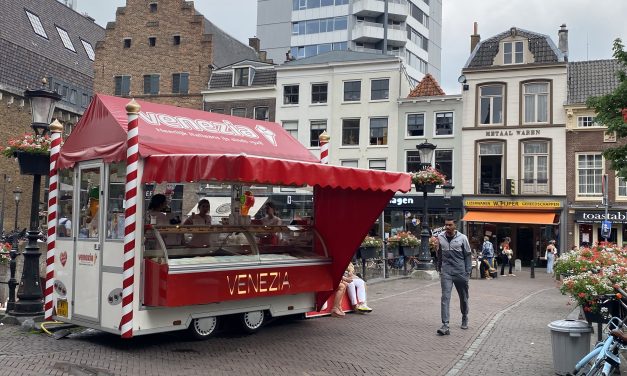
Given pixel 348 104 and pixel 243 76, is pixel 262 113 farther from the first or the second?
pixel 348 104

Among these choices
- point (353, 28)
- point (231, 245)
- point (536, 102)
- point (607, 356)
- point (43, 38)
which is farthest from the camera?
point (353, 28)

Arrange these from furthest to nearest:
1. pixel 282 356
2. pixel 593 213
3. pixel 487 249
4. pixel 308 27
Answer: pixel 308 27 < pixel 593 213 < pixel 487 249 < pixel 282 356

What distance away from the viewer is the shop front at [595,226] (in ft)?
99.9

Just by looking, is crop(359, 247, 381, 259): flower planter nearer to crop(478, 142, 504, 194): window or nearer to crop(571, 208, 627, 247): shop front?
crop(571, 208, 627, 247): shop front

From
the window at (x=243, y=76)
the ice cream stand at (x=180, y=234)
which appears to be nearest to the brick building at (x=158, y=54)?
the window at (x=243, y=76)

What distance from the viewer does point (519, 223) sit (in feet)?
105

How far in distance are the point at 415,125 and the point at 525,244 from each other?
29.4 feet

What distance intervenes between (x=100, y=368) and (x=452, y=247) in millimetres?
5615

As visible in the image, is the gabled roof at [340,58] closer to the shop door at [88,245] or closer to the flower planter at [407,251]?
the flower planter at [407,251]

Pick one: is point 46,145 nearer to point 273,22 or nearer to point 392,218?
point 392,218

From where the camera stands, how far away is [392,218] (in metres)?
36.0

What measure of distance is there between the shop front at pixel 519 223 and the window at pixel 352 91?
30.5 ft

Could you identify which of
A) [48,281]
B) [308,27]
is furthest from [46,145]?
[308,27]

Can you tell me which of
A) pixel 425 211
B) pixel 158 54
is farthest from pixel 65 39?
pixel 425 211
